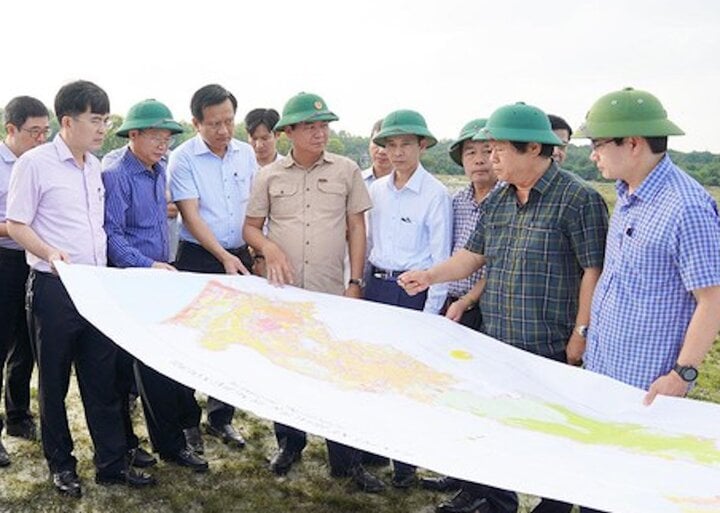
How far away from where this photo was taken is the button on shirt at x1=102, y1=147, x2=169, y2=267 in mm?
4059

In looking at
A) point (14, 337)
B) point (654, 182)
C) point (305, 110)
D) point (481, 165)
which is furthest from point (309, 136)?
point (14, 337)

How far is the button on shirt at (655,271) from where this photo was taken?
9.07 feet

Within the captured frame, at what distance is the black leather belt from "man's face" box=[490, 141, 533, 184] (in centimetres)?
108

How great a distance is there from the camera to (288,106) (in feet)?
13.9

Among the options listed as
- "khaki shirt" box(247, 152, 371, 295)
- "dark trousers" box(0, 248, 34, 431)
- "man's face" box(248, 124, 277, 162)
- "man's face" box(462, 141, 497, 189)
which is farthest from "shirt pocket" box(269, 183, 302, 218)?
"dark trousers" box(0, 248, 34, 431)

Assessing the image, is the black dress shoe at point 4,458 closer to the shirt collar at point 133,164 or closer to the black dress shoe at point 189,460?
the black dress shoe at point 189,460

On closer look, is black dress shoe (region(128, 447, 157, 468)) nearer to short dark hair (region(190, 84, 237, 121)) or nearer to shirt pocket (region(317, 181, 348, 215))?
shirt pocket (region(317, 181, 348, 215))

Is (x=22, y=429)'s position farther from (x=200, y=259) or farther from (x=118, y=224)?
(x=118, y=224)

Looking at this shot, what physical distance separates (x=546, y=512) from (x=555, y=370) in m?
0.80

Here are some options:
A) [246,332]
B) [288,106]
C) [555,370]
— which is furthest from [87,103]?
[555,370]

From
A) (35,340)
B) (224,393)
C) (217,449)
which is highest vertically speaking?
(224,393)

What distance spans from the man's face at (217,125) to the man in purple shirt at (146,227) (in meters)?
0.36

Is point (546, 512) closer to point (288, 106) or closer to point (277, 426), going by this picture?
point (277, 426)

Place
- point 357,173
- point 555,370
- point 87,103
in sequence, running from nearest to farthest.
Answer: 1. point 555,370
2. point 87,103
3. point 357,173
